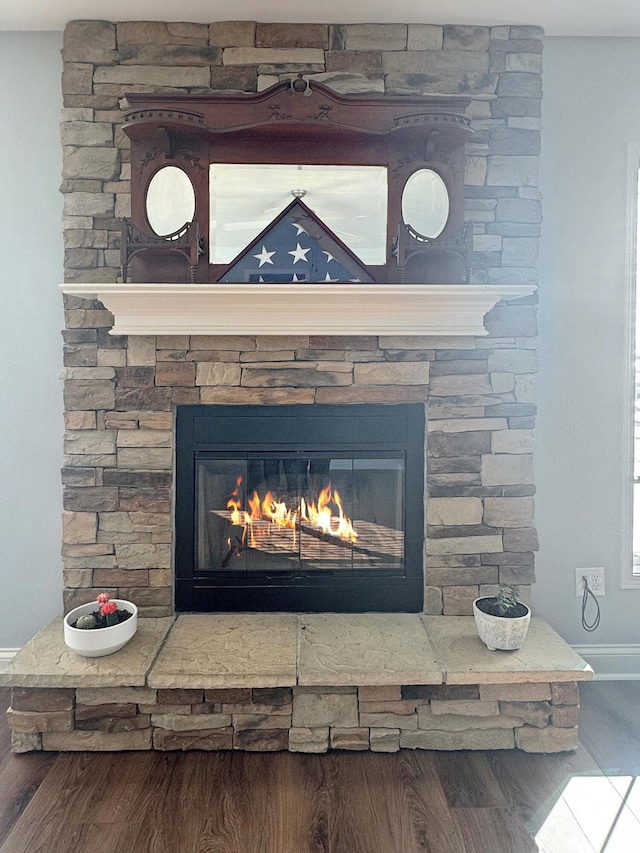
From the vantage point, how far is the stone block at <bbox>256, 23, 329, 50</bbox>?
235cm

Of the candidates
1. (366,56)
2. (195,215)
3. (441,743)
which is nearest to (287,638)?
(441,743)

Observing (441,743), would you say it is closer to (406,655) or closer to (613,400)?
(406,655)

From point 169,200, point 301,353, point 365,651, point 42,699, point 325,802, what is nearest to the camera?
point 325,802

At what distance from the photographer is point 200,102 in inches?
89.7

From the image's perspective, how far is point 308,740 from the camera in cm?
209

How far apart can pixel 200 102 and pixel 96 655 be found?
193 centimetres

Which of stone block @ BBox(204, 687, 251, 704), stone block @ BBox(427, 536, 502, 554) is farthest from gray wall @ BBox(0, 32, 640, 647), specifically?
stone block @ BBox(204, 687, 251, 704)

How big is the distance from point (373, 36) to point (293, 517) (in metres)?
1.82

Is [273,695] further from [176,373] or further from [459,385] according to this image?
[459,385]

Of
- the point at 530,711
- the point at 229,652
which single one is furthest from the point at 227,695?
the point at 530,711

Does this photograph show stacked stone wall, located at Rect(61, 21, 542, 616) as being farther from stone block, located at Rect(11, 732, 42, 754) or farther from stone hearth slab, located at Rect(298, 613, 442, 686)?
stone block, located at Rect(11, 732, 42, 754)

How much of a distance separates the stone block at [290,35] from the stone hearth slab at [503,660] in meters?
2.20

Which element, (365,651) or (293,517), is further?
(293,517)

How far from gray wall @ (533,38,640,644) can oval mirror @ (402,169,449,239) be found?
450 mm
